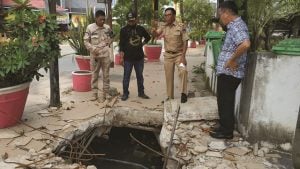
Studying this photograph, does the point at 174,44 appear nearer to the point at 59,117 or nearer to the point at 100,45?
the point at 100,45

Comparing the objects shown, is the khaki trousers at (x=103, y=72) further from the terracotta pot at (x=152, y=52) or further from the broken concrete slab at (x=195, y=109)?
the terracotta pot at (x=152, y=52)

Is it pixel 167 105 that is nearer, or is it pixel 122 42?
pixel 167 105

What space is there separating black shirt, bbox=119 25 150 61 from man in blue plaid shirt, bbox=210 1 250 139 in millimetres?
2194

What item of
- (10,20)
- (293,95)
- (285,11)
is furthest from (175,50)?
(10,20)

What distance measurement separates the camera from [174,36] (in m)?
5.96

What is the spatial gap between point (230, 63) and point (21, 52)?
2937mm

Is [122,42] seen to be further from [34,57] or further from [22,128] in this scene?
[22,128]

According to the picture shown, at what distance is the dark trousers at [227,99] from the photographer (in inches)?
182

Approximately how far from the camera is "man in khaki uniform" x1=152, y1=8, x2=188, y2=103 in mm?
5898

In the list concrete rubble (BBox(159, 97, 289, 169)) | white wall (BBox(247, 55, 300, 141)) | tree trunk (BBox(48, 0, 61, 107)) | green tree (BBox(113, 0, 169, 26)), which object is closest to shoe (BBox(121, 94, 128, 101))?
tree trunk (BBox(48, 0, 61, 107))

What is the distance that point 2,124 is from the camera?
505cm

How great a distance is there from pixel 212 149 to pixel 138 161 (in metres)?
1.77

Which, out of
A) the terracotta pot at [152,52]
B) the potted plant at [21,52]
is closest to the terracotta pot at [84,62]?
the potted plant at [21,52]

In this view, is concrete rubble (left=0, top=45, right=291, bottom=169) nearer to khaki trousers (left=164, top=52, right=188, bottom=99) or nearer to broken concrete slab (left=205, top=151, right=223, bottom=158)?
broken concrete slab (left=205, top=151, right=223, bottom=158)
